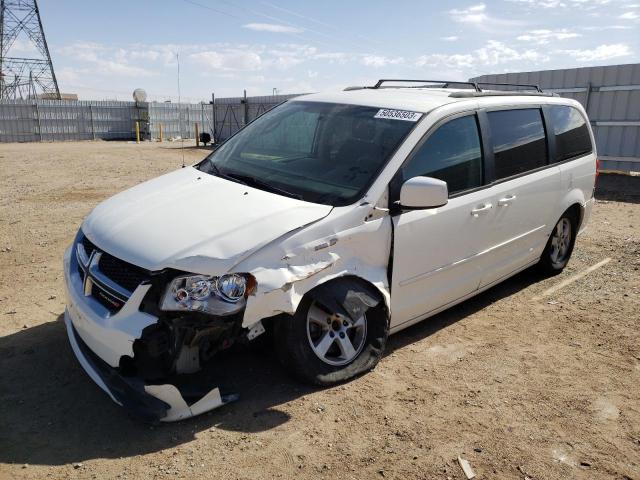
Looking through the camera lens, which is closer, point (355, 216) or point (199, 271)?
point (199, 271)

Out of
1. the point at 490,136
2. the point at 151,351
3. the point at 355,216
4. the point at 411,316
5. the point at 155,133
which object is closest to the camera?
the point at 151,351

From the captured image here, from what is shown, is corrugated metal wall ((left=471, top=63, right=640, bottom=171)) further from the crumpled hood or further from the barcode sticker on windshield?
the crumpled hood

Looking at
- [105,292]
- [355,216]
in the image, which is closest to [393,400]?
[355,216]

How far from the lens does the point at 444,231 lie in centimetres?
381

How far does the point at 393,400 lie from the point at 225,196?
170 cm

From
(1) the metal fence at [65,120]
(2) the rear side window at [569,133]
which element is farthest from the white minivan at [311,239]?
(1) the metal fence at [65,120]

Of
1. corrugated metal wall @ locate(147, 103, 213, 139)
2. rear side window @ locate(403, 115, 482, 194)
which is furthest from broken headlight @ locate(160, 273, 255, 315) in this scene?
corrugated metal wall @ locate(147, 103, 213, 139)

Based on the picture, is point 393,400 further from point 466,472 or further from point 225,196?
point 225,196

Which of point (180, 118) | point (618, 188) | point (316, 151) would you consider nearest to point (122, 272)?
point (316, 151)

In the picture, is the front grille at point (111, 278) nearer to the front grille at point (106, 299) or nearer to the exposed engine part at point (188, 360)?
the front grille at point (106, 299)

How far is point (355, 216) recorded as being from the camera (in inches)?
128

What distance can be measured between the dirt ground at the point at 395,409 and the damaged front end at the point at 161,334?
25 centimetres

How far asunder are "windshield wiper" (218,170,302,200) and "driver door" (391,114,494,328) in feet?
2.37

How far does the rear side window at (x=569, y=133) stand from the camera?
518cm
